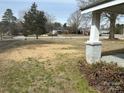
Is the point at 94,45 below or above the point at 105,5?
below

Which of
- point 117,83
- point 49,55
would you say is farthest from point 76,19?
point 117,83

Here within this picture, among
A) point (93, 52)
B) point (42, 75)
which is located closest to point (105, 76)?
point (42, 75)

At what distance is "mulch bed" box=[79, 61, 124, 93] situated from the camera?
785 centimetres

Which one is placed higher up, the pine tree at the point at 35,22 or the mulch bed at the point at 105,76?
the pine tree at the point at 35,22

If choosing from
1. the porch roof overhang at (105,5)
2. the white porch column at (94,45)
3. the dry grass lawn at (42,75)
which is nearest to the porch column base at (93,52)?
the white porch column at (94,45)

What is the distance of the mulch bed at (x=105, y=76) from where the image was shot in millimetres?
7851

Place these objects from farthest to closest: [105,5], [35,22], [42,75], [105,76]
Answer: [35,22]
[105,5]
[42,75]
[105,76]

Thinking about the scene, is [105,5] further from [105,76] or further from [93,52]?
[105,76]

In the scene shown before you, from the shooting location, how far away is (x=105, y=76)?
854 centimetres

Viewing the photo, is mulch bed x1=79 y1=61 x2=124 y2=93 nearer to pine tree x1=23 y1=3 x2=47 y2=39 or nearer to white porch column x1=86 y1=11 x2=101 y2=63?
white porch column x1=86 y1=11 x2=101 y2=63

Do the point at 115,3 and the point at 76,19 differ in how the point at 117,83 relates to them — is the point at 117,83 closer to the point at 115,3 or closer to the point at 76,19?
the point at 115,3

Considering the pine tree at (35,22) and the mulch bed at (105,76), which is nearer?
the mulch bed at (105,76)

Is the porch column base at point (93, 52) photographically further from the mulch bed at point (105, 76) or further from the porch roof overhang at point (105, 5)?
the porch roof overhang at point (105, 5)

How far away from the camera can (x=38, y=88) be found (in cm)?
801
